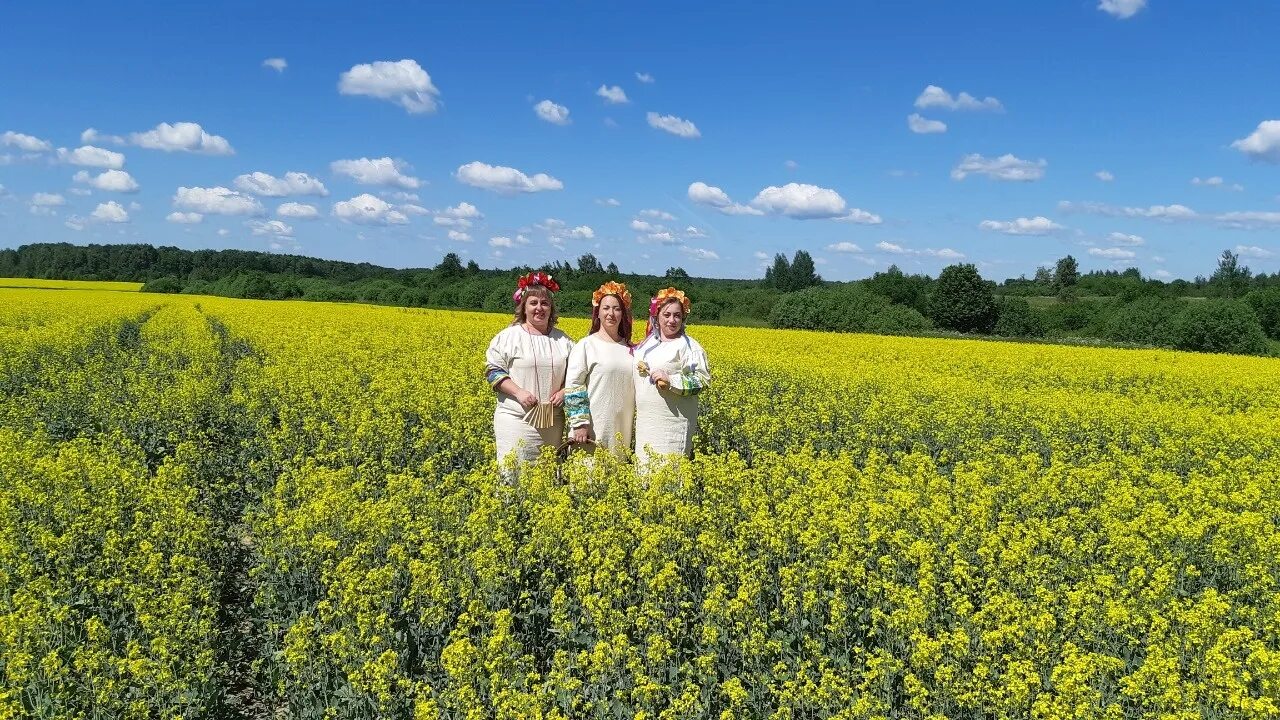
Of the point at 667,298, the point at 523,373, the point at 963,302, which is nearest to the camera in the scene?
the point at 523,373

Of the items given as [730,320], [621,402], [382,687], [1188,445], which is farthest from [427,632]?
[730,320]

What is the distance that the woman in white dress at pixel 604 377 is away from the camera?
6680mm

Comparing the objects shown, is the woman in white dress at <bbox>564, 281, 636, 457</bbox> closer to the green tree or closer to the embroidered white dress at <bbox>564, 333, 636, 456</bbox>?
the embroidered white dress at <bbox>564, 333, 636, 456</bbox>

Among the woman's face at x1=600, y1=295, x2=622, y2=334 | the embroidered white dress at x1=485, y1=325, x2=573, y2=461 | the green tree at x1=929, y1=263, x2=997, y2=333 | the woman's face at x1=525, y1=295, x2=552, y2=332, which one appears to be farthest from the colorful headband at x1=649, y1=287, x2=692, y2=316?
the green tree at x1=929, y1=263, x2=997, y2=333

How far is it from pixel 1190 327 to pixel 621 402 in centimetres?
3636

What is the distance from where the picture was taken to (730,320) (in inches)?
2068

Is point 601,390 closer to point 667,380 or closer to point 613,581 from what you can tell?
A: point 667,380

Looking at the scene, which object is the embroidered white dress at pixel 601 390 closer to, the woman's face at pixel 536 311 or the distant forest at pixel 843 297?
the woman's face at pixel 536 311

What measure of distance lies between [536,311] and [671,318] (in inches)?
48.5

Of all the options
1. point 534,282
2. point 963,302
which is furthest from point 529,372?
point 963,302

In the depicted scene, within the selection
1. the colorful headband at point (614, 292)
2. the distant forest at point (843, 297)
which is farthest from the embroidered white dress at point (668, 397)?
the distant forest at point (843, 297)

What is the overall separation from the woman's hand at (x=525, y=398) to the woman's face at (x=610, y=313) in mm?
912

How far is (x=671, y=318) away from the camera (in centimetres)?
670

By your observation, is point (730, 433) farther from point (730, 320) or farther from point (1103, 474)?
point (730, 320)
